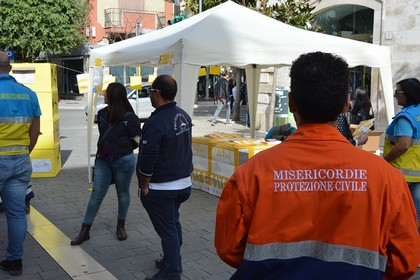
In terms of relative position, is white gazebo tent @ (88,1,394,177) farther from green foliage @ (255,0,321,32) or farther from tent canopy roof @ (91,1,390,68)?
green foliage @ (255,0,321,32)

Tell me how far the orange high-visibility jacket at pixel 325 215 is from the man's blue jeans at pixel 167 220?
2375 millimetres

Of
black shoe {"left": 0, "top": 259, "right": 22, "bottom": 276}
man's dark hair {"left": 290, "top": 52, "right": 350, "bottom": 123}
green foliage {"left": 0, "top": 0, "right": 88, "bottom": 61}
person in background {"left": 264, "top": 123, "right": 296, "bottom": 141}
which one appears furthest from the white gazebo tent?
green foliage {"left": 0, "top": 0, "right": 88, "bottom": 61}

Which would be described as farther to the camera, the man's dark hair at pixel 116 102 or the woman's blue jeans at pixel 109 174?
the woman's blue jeans at pixel 109 174

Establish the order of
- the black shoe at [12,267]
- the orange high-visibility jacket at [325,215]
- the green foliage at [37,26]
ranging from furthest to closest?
1. the green foliage at [37,26]
2. the black shoe at [12,267]
3. the orange high-visibility jacket at [325,215]

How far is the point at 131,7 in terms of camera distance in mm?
37625

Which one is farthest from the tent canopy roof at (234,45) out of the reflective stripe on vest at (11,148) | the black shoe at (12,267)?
the black shoe at (12,267)

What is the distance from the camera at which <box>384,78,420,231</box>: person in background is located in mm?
4188

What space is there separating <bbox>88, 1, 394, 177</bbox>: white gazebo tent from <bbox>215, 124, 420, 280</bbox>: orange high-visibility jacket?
5.15 m

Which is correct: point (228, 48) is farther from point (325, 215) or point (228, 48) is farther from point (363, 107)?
point (325, 215)

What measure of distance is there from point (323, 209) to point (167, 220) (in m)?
2.52

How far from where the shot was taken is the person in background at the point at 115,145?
5.00 m

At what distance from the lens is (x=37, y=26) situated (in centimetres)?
3005

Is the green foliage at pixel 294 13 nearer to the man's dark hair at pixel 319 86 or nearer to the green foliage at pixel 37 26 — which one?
the man's dark hair at pixel 319 86

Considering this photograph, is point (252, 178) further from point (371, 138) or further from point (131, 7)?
point (131, 7)
